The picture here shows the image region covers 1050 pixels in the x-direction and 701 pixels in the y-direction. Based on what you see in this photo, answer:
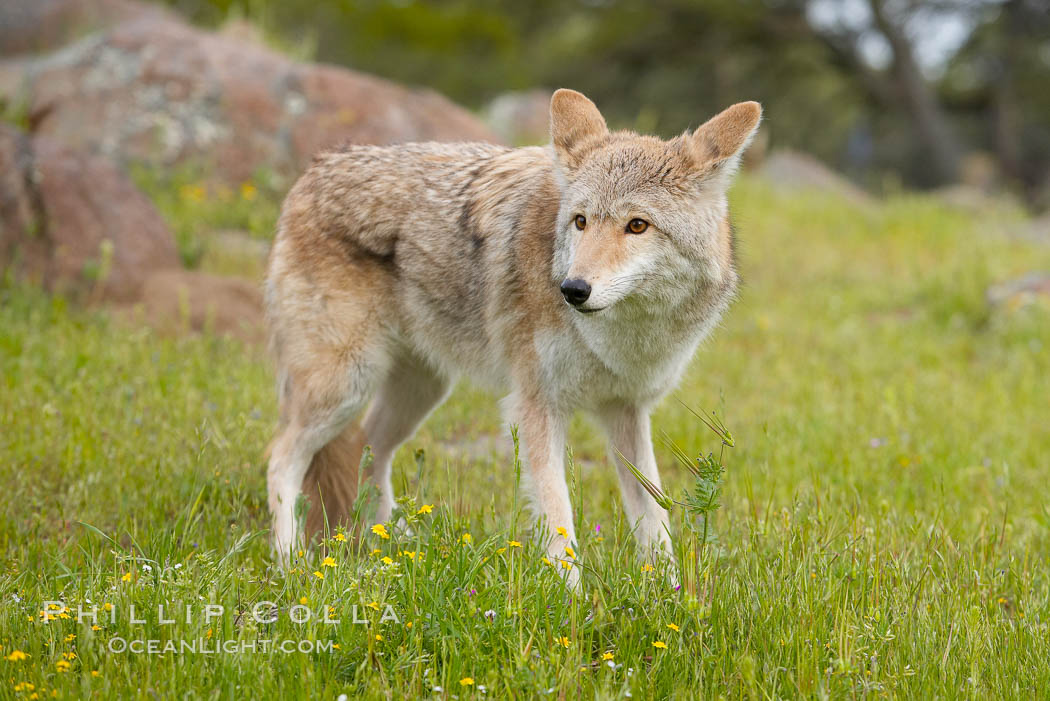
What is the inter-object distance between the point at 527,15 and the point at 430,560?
1807 cm

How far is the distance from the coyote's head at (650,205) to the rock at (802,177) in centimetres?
1122

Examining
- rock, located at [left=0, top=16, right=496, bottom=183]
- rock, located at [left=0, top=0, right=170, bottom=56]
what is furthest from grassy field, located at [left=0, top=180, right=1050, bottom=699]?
rock, located at [left=0, top=0, right=170, bottom=56]

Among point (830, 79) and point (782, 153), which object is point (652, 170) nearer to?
point (782, 153)

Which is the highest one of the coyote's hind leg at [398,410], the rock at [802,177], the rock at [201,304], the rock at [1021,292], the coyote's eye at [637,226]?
the coyote's eye at [637,226]

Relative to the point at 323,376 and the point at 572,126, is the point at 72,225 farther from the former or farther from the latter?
the point at 572,126

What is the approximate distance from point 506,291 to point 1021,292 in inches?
267

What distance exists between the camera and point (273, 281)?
4.80m

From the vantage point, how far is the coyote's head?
3.75 meters

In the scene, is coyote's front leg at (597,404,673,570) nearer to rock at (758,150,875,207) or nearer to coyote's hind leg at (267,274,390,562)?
coyote's hind leg at (267,274,390,562)

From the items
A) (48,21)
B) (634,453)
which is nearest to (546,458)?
(634,453)

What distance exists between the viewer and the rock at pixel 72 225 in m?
7.04

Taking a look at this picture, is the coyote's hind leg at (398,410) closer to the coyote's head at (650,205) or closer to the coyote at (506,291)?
the coyote at (506,291)

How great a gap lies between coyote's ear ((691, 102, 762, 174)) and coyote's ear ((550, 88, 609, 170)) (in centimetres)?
46

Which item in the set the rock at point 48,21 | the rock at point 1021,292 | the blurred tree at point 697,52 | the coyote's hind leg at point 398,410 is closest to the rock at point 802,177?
the blurred tree at point 697,52
